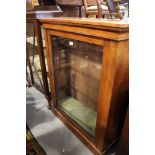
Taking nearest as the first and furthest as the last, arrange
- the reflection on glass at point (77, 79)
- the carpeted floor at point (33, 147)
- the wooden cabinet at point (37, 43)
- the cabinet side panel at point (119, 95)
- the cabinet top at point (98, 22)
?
the cabinet top at point (98, 22) < the cabinet side panel at point (119, 95) < the reflection on glass at point (77, 79) < the carpeted floor at point (33, 147) < the wooden cabinet at point (37, 43)

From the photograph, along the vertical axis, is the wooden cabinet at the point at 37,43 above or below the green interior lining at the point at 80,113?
above

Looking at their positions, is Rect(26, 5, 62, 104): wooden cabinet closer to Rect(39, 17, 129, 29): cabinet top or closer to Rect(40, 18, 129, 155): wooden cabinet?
Rect(40, 18, 129, 155): wooden cabinet

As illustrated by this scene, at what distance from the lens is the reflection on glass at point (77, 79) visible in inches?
44.8

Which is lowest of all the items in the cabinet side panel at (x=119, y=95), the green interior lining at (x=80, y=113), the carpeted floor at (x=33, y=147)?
the carpeted floor at (x=33, y=147)

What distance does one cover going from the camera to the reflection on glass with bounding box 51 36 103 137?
1.14 m

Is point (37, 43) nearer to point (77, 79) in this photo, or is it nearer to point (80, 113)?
point (77, 79)

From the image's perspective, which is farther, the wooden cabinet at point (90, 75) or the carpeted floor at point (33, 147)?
the carpeted floor at point (33, 147)

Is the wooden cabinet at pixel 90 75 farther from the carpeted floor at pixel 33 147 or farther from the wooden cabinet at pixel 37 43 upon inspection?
the carpeted floor at pixel 33 147

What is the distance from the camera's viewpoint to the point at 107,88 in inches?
36.6

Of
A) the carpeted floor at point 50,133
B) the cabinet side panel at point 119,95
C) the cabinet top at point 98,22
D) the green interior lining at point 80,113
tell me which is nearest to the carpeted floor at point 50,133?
the carpeted floor at point 50,133

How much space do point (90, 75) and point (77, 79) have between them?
0.24m

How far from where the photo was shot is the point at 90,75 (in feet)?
3.97

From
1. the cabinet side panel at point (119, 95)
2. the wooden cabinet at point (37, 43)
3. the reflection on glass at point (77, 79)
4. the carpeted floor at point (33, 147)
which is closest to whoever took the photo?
the cabinet side panel at point (119, 95)
